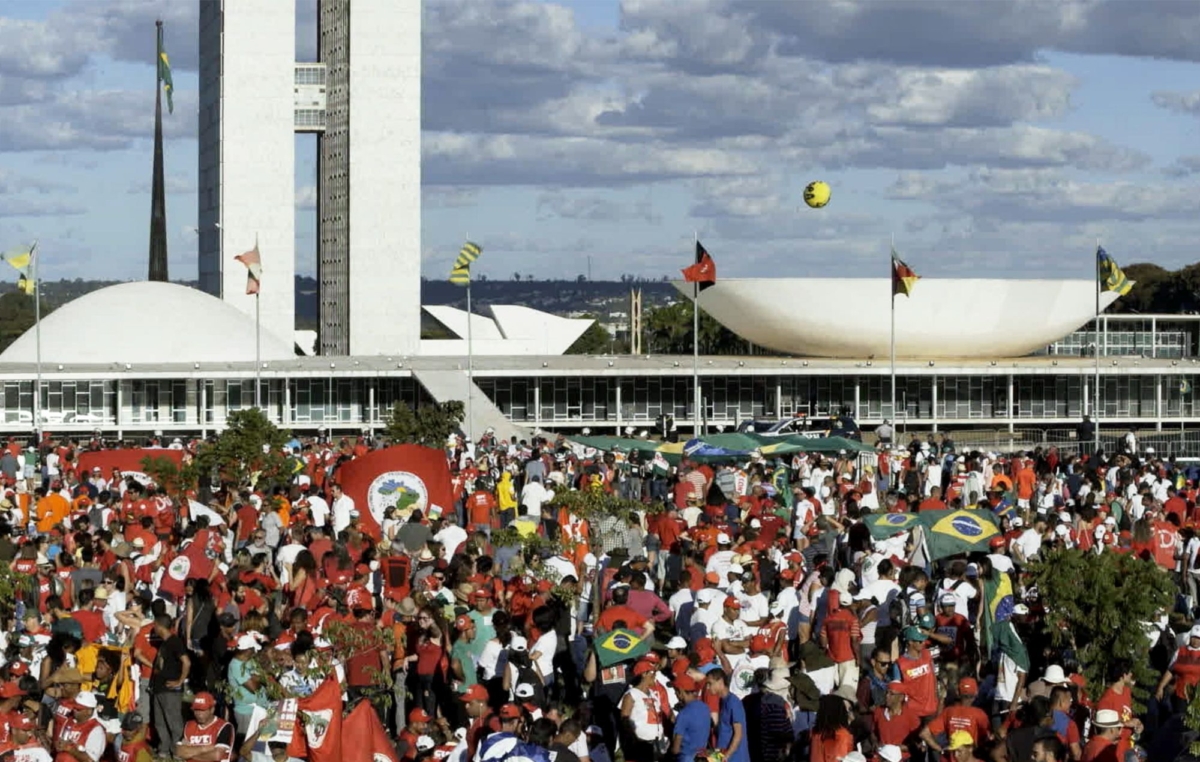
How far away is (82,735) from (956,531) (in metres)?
8.60

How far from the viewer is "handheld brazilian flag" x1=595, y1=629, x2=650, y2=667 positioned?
41.1 ft

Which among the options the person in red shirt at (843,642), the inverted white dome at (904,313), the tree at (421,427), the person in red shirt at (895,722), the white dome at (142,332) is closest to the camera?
the person in red shirt at (895,722)

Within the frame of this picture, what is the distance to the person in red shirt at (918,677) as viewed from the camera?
37.0 feet

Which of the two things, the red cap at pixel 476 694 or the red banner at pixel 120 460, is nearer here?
the red cap at pixel 476 694

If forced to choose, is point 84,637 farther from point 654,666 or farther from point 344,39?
point 344,39

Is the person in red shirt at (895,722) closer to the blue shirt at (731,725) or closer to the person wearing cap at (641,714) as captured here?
the blue shirt at (731,725)

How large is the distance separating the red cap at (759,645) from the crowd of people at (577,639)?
0.02 m

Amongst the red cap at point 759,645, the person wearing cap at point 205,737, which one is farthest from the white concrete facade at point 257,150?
the person wearing cap at point 205,737

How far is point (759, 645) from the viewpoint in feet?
40.4

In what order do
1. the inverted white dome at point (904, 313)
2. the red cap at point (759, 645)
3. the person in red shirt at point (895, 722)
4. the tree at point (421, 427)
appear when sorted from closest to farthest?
the person in red shirt at point (895, 722) → the red cap at point (759, 645) → the tree at point (421, 427) → the inverted white dome at point (904, 313)

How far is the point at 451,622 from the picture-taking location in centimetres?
1352

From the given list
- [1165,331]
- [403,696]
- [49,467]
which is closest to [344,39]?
[1165,331]

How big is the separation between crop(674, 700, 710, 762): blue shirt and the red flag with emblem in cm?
180

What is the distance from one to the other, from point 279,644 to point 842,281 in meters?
51.0
